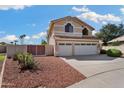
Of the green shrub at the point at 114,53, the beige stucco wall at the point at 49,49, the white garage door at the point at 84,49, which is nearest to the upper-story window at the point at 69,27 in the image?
the white garage door at the point at 84,49

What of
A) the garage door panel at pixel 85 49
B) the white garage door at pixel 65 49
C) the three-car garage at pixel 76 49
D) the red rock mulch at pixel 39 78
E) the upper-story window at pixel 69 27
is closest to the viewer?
the red rock mulch at pixel 39 78

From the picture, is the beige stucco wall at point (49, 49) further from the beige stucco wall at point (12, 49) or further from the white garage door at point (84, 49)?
the beige stucco wall at point (12, 49)

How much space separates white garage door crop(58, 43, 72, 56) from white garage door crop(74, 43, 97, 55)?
779 millimetres

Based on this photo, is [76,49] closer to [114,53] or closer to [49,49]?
[49,49]

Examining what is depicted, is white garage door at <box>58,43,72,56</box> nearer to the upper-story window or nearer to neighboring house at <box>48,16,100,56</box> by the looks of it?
Result: neighboring house at <box>48,16,100,56</box>

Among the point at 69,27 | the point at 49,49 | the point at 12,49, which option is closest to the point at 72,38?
the point at 69,27

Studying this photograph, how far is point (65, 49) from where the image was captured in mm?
25500

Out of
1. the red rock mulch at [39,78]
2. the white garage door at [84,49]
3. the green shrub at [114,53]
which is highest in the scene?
the white garage door at [84,49]

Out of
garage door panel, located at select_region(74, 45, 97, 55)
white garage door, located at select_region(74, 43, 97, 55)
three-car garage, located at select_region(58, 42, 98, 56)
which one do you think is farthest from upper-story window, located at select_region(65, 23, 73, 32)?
garage door panel, located at select_region(74, 45, 97, 55)

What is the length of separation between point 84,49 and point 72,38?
2.03m

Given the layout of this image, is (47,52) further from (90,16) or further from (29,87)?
(29,87)

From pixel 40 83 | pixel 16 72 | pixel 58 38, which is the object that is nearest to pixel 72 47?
pixel 58 38

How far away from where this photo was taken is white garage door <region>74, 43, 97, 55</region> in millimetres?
26055

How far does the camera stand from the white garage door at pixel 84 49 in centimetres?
2605
